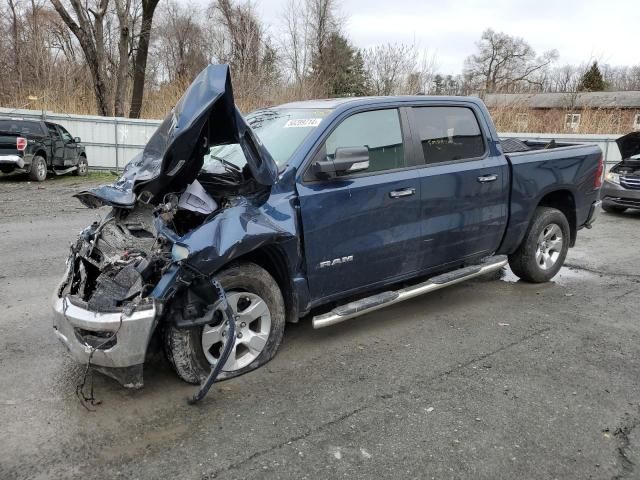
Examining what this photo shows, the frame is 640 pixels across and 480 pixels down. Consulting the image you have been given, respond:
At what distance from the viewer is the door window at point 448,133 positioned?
185 inches

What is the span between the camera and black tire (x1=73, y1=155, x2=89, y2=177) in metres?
16.5

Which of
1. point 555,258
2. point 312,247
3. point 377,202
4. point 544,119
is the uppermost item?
point 544,119

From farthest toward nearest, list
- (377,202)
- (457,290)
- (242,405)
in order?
(457,290)
(377,202)
(242,405)

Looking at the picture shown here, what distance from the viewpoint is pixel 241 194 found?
3797 millimetres

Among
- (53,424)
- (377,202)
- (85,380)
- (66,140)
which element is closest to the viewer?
(53,424)

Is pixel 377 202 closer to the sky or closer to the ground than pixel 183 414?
closer to the sky

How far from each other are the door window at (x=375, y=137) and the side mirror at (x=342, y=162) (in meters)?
0.24

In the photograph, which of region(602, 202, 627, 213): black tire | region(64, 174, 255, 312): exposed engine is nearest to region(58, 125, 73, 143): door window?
region(64, 174, 255, 312): exposed engine

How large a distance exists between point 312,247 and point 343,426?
4.19 ft

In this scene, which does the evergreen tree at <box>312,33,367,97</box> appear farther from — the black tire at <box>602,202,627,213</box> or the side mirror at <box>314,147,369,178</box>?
the side mirror at <box>314,147,369,178</box>

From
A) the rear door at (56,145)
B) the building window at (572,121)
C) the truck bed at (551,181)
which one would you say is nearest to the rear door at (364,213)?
the truck bed at (551,181)

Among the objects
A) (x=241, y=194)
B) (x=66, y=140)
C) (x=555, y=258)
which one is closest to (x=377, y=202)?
(x=241, y=194)

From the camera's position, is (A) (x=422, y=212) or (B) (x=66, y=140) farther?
(B) (x=66, y=140)

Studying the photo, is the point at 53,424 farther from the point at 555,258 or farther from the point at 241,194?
the point at 555,258
